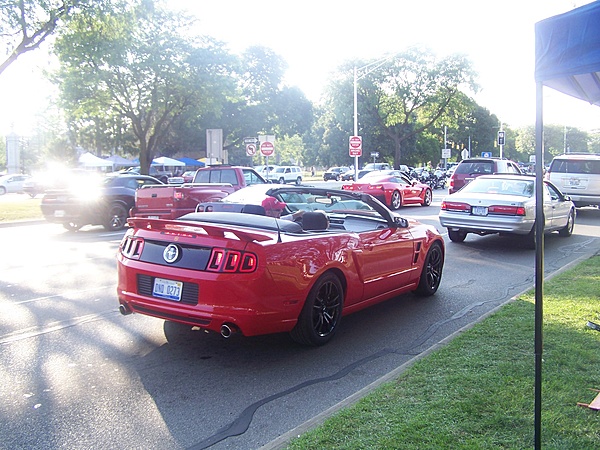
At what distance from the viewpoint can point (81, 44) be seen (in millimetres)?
29125

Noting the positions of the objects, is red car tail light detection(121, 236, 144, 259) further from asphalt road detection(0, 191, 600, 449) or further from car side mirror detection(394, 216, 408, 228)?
car side mirror detection(394, 216, 408, 228)

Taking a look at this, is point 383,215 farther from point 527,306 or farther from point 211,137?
point 211,137

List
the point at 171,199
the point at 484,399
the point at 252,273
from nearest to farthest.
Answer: the point at 484,399
the point at 252,273
the point at 171,199

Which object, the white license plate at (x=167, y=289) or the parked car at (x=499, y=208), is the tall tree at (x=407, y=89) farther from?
the white license plate at (x=167, y=289)

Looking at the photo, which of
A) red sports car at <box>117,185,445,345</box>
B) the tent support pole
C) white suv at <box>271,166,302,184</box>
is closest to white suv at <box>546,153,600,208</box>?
red sports car at <box>117,185,445,345</box>

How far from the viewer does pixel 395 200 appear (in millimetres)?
22281

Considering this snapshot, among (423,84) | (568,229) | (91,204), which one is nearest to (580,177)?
(568,229)

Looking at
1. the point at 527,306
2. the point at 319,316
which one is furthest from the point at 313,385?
the point at 527,306

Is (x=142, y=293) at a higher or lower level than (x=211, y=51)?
lower

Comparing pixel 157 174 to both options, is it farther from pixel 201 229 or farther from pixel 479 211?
pixel 201 229

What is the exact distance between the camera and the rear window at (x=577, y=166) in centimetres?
2002

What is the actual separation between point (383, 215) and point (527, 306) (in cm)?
194

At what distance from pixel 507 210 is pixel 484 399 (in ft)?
27.5

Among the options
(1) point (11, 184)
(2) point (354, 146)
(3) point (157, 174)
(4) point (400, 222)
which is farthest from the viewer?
(3) point (157, 174)
